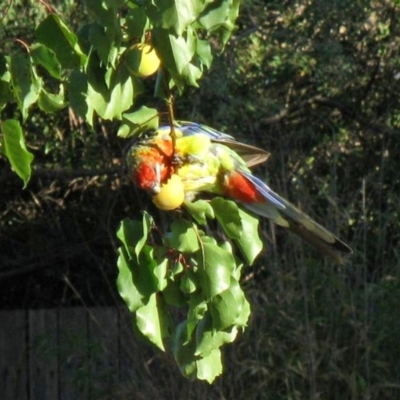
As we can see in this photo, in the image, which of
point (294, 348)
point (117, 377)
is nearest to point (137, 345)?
point (117, 377)

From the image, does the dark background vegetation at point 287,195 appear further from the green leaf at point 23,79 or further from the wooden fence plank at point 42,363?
the green leaf at point 23,79

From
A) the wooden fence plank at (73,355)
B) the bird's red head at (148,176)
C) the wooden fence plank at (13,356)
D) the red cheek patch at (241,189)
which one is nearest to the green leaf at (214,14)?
the bird's red head at (148,176)

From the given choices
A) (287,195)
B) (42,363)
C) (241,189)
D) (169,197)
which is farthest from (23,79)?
(42,363)

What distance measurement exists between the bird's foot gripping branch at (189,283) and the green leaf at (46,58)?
31 centimetres


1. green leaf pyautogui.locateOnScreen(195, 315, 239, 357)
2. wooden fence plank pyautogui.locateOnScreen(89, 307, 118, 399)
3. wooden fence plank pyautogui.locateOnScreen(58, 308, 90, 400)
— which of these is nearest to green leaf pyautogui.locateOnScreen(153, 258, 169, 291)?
green leaf pyautogui.locateOnScreen(195, 315, 239, 357)

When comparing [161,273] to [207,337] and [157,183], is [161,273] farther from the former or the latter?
[157,183]

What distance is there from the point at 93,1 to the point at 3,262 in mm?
5751

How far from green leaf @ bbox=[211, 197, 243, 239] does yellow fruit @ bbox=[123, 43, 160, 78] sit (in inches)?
12.4

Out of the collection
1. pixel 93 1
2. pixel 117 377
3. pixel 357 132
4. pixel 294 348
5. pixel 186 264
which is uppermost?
pixel 93 1

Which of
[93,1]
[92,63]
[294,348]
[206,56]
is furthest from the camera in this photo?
[294,348]

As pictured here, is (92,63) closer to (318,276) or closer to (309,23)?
(318,276)

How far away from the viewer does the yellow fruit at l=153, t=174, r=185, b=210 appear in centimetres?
210

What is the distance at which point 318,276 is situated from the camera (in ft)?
17.4

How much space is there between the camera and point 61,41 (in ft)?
Answer: 6.13
